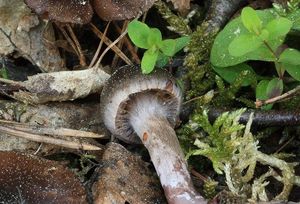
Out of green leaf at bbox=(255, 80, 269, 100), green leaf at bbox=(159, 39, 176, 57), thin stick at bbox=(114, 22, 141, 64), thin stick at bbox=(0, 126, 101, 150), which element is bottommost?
thin stick at bbox=(0, 126, 101, 150)

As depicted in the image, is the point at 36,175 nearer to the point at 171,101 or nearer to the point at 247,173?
the point at 171,101

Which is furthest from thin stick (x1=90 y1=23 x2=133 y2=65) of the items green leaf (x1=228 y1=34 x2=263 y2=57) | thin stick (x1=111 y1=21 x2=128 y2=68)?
green leaf (x1=228 y1=34 x2=263 y2=57)

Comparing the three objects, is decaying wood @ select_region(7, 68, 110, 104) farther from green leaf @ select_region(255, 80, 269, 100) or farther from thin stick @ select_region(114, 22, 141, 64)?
green leaf @ select_region(255, 80, 269, 100)

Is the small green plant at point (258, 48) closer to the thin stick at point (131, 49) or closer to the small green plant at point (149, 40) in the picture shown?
the small green plant at point (149, 40)

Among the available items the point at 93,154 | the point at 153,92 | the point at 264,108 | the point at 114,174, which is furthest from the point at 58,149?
the point at 264,108

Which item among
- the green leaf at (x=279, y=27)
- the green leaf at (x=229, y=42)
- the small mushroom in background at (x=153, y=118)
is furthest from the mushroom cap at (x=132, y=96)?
the green leaf at (x=279, y=27)

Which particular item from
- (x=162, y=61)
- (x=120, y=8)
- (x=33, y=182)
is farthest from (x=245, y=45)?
(x=33, y=182)

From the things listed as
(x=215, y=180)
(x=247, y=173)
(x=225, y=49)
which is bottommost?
(x=215, y=180)
